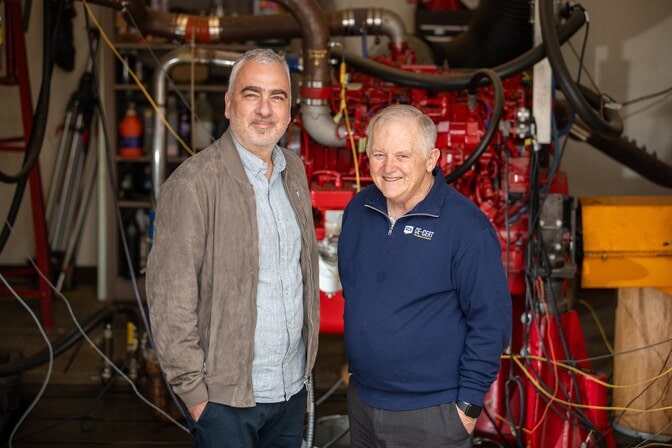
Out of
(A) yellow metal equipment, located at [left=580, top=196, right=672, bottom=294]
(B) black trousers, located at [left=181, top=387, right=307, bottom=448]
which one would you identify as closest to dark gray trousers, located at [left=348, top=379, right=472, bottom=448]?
(B) black trousers, located at [left=181, top=387, right=307, bottom=448]

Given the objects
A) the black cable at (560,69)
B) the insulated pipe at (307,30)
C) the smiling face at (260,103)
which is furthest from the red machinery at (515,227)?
the smiling face at (260,103)

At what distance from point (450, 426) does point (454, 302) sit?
0.31m

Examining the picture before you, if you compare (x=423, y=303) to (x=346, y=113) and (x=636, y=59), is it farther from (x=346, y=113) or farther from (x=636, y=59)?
(x=636, y=59)

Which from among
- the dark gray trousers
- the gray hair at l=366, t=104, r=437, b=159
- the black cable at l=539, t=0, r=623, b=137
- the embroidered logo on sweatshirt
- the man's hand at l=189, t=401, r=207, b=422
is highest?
the black cable at l=539, t=0, r=623, b=137

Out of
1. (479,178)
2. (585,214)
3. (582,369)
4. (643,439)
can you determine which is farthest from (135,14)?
(643,439)

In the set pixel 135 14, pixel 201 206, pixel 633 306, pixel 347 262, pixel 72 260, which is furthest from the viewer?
pixel 72 260

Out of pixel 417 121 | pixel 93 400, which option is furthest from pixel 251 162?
pixel 93 400

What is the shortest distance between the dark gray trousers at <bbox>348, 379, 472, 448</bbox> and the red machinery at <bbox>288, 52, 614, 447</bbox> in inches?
49.6

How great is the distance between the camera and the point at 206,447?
7.66 ft

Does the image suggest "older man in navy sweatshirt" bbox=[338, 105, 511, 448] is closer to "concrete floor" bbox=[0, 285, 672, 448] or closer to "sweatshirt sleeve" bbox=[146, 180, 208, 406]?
"sweatshirt sleeve" bbox=[146, 180, 208, 406]

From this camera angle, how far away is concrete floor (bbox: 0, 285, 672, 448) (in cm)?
395

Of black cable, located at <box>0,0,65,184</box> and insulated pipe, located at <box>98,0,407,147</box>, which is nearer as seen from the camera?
insulated pipe, located at <box>98,0,407,147</box>

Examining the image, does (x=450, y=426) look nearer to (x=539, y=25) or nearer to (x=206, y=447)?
(x=206, y=447)

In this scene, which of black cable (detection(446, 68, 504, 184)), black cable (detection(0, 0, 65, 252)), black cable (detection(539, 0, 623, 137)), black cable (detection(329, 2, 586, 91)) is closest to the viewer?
black cable (detection(539, 0, 623, 137))
